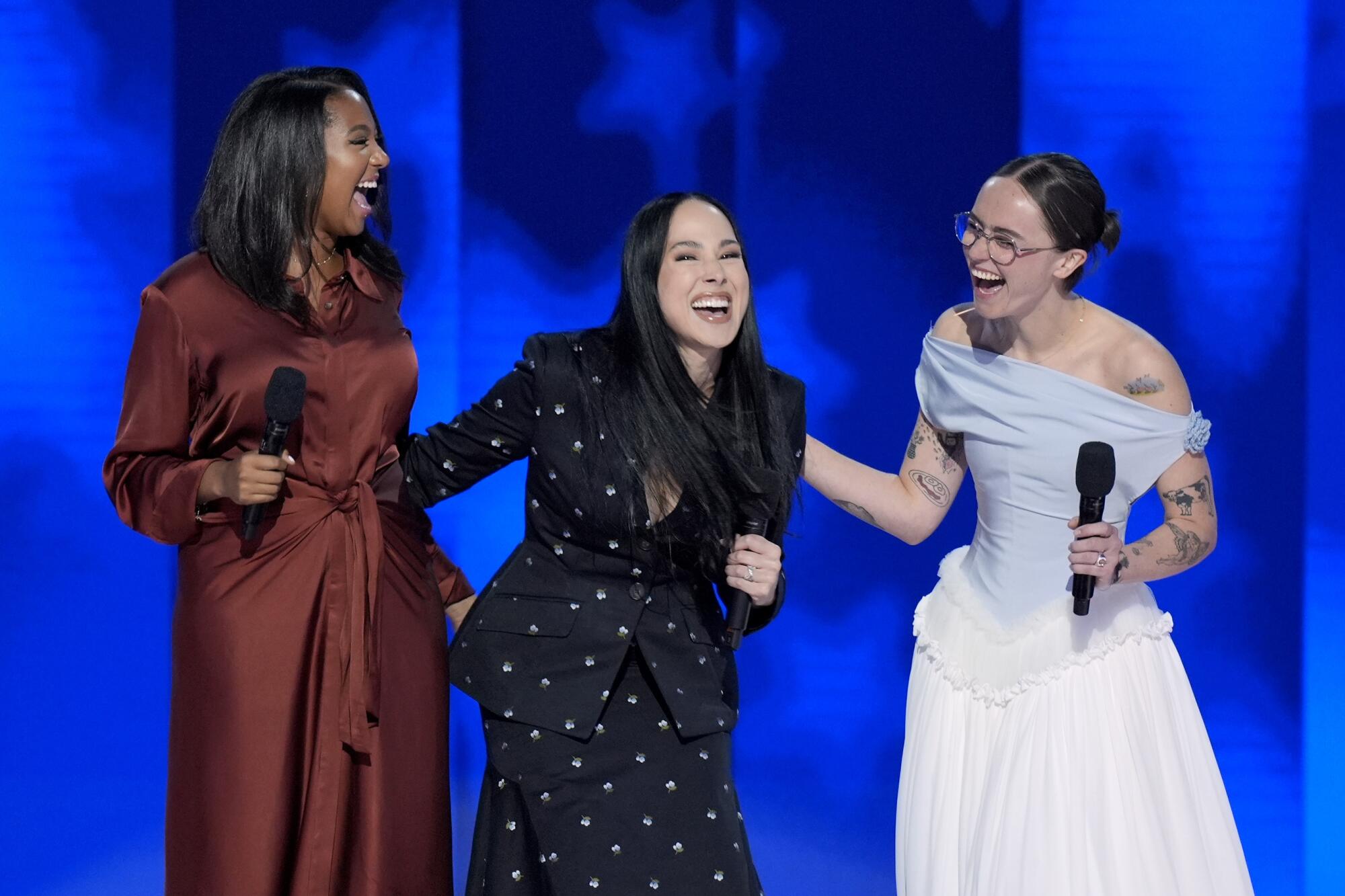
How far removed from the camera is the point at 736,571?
2.43m

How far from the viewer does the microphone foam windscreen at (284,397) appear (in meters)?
2.29

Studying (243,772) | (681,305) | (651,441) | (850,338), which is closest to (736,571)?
(651,441)

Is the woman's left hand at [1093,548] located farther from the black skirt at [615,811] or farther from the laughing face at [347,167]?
the laughing face at [347,167]

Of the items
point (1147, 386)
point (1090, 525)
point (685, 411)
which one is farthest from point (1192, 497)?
point (685, 411)

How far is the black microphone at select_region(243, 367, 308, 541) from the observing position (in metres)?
2.29

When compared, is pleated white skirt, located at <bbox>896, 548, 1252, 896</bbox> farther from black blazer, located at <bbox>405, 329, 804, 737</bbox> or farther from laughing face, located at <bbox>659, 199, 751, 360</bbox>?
laughing face, located at <bbox>659, 199, 751, 360</bbox>

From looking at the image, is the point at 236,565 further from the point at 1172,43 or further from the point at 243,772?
the point at 1172,43

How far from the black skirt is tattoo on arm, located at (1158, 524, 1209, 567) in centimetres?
91

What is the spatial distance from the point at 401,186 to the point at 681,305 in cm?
216

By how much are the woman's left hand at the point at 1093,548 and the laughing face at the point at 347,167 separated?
1377 mm

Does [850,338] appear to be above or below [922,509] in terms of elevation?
above

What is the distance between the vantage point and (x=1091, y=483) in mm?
2373

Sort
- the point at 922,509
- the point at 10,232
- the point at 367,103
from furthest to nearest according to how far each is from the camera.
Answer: the point at 10,232 < the point at 922,509 < the point at 367,103

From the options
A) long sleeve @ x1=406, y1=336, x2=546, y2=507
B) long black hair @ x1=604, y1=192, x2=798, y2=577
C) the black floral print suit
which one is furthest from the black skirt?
long sleeve @ x1=406, y1=336, x2=546, y2=507
